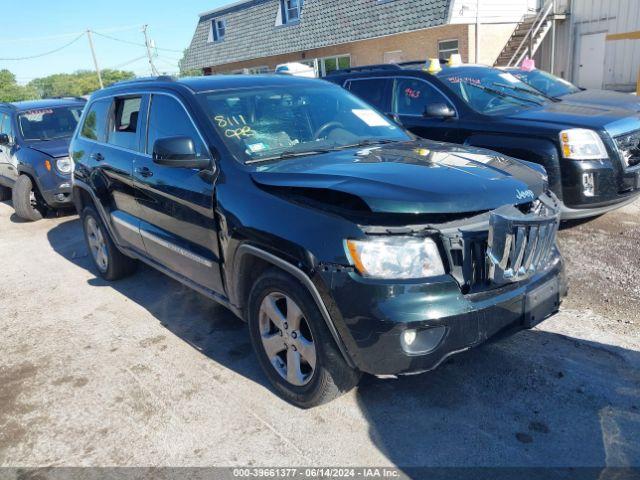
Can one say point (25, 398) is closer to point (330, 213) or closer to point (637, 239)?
point (330, 213)

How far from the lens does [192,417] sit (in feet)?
10.1

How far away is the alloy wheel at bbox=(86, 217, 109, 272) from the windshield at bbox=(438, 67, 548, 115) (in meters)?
4.14

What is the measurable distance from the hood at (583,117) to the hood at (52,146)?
635cm

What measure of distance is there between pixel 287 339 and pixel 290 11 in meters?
22.2

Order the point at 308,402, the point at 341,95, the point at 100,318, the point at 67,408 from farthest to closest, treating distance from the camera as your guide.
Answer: the point at 100,318, the point at 341,95, the point at 67,408, the point at 308,402

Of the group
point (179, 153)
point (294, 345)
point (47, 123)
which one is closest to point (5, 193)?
point (47, 123)

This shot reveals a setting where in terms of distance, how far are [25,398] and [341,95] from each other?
3.09m

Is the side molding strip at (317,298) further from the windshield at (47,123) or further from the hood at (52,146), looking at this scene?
the windshield at (47,123)

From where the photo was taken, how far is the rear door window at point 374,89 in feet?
21.8

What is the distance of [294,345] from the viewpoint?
9.62ft

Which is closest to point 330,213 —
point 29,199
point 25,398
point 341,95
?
point 341,95

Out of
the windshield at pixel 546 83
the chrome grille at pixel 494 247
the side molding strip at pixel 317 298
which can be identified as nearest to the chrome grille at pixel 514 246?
the chrome grille at pixel 494 247

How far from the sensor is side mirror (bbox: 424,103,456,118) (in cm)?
567

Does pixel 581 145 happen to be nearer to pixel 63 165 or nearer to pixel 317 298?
pixel 317 298
